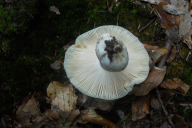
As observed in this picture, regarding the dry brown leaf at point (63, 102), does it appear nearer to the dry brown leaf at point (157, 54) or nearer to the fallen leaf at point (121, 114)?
the fallen leaf at point (121, 114)

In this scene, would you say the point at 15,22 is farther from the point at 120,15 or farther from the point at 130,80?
the point at 130,80

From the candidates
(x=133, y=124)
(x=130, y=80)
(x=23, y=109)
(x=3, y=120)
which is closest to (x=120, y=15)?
(x=130, y=80)

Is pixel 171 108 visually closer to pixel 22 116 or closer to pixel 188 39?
pixel 188 39

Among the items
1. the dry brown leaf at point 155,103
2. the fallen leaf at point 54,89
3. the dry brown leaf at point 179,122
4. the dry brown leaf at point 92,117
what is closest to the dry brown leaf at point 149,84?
the dry brown leaf at point 155,103

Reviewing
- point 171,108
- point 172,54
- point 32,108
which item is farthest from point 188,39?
point 32,108

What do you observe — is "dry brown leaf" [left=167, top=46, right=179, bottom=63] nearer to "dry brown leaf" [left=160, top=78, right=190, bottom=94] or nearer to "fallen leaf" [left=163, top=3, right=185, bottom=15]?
"dry brown leaf" [left=160, top=78, right=190, bottom=94]

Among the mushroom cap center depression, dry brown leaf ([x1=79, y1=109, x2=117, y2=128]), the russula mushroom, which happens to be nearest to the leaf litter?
dry brown leaf ([x1=79, y1=109, x2=117, y2=128])
